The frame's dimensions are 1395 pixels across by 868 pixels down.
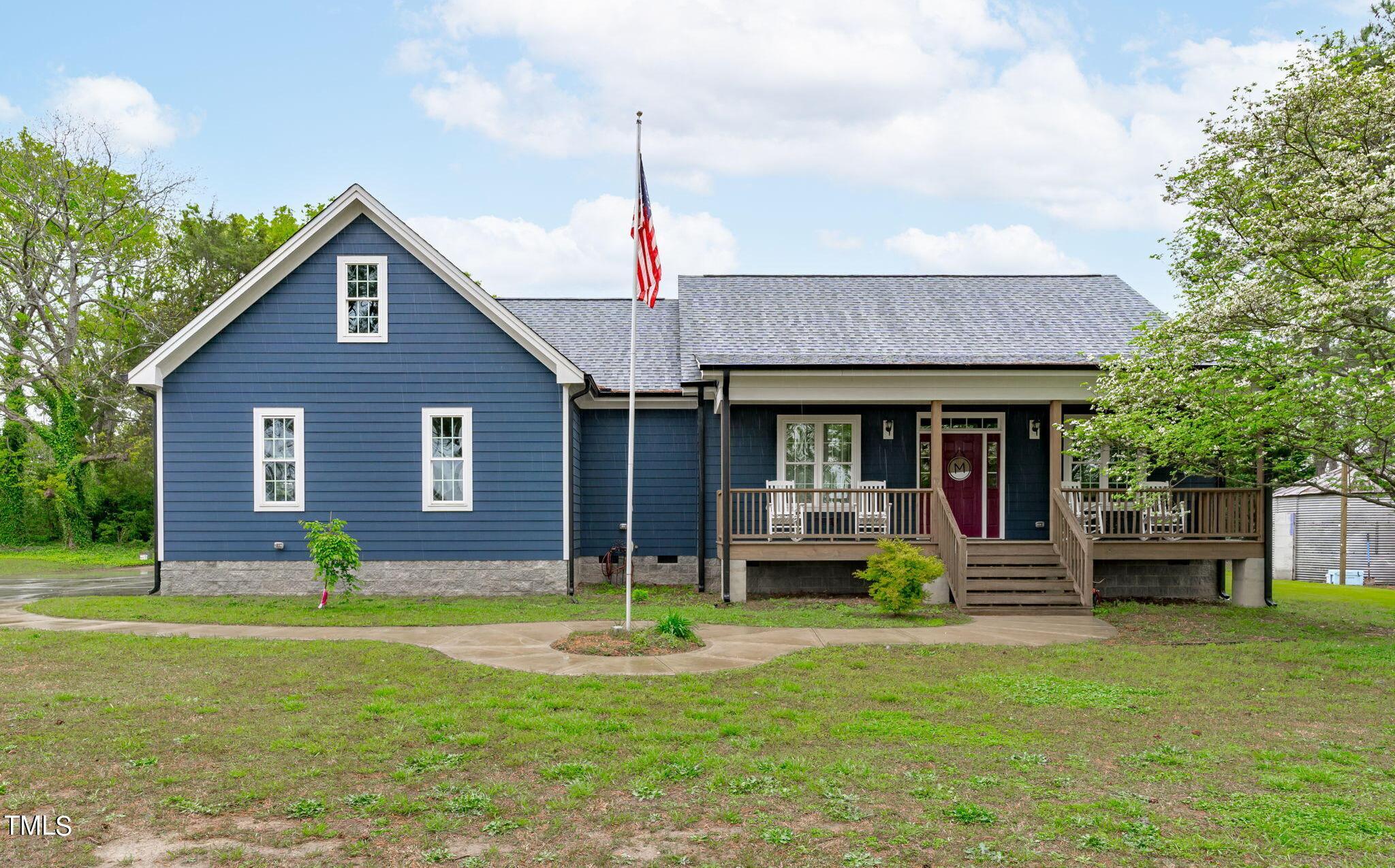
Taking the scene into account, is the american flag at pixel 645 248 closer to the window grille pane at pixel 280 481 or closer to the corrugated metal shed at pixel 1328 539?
the window grille pane at pixel 280 481

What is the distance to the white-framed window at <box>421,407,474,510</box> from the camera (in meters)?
15.4

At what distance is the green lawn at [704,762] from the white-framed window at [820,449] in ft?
24.9

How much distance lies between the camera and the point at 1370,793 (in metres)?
5.16

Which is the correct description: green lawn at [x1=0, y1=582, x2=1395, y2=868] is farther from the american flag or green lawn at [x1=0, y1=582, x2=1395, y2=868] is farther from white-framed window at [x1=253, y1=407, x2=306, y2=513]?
white-framed window at [x1=253, y1=407, x2=306, y2=513]

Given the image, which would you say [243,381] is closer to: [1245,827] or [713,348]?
[713,348]

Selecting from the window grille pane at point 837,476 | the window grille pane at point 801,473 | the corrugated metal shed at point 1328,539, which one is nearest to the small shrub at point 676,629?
the window grille pane at point 801,473

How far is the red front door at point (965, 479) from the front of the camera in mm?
16906

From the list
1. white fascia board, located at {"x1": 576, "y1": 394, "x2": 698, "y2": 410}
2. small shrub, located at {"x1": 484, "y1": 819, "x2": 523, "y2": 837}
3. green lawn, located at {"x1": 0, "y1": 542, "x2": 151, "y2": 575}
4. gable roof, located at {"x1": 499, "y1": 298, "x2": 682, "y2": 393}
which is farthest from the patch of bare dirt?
green lawn, located at {"x1": 0, "y1": 542, "x2": 151, "y2": 575}

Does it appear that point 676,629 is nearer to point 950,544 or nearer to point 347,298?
point 950,544

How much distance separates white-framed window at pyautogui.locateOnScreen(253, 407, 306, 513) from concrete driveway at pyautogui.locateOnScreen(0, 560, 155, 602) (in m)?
3.06

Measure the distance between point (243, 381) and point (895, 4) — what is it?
12.7 meters

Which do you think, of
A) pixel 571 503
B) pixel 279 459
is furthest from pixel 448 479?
pixel 279 459

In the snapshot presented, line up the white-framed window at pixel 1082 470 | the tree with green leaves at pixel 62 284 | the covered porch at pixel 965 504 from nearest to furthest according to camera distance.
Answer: the covered porch at pixel 965 504, the white-framed window at pixel 1082 470, the tree with green leaves at pixel 62 284

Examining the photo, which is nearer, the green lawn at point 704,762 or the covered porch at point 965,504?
the green lawn at point 704,762
